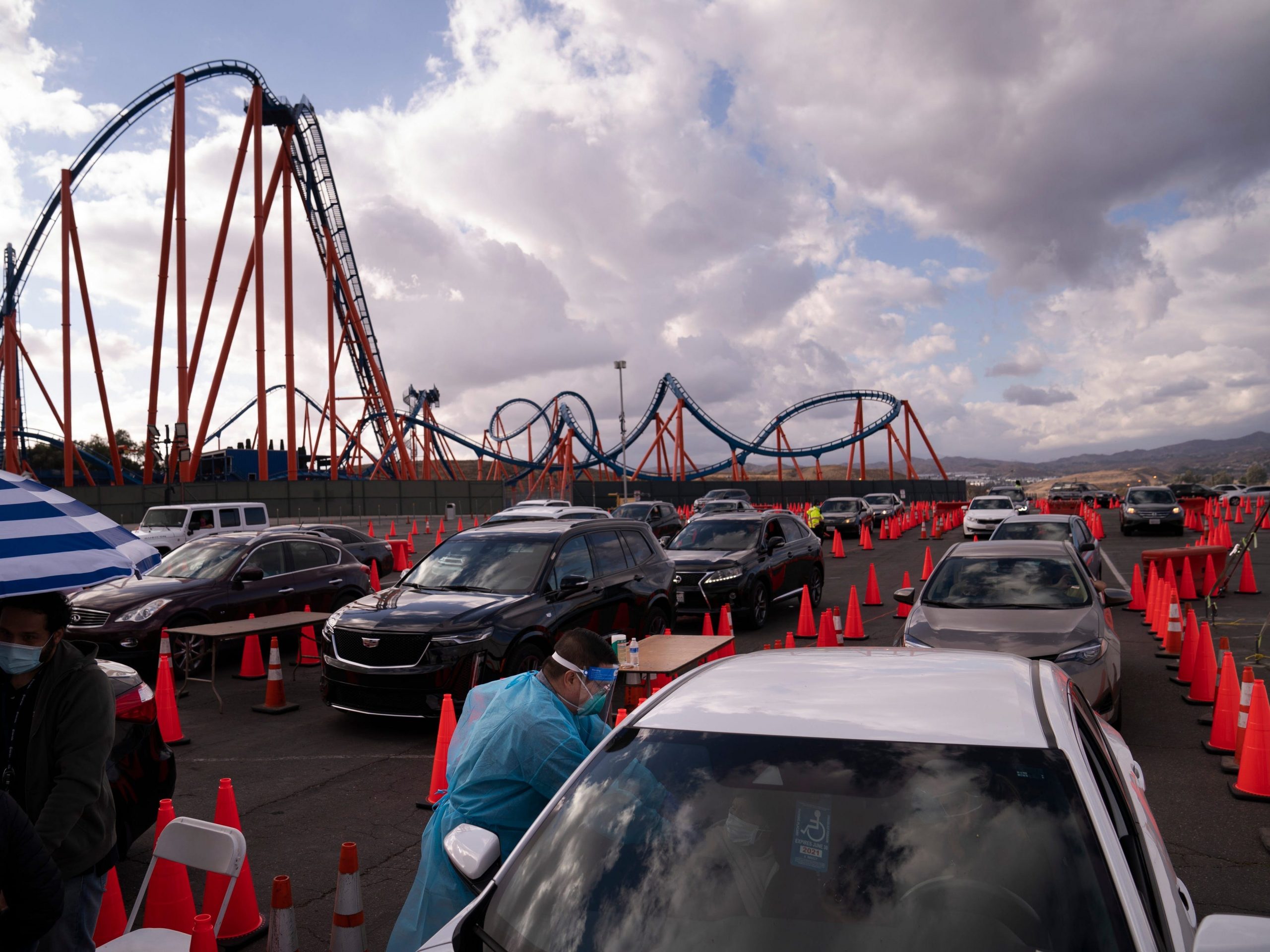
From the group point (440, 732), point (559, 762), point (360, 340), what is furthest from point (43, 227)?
point (559, 762)

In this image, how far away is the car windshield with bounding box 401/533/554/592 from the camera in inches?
350

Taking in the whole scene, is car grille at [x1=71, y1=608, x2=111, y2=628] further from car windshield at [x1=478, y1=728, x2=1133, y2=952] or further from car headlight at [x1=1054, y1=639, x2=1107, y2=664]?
car headlight at [x1=1054, y1=639, x2=1107, y2=664]

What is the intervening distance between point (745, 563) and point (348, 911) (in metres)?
10.2

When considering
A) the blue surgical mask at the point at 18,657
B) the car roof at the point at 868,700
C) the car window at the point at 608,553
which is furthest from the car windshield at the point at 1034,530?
the blue surgical mask at the point at 18,657

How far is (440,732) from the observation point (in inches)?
256

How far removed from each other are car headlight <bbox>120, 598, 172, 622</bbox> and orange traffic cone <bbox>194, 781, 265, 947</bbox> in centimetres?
654

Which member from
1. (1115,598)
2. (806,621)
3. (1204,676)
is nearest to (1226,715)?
(1115,598)

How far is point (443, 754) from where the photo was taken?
629 cm

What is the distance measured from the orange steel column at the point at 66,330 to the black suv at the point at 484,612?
3542 cm

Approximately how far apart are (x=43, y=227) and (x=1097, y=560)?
4844cm

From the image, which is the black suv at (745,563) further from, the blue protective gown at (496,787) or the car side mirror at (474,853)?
the car side mirror at (474,853)

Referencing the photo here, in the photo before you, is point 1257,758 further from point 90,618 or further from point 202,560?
point 202,560

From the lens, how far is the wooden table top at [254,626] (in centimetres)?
915

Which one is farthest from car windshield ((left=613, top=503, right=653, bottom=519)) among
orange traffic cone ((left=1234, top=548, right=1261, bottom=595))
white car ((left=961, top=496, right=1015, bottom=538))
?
orange traffic cone ((left=1234, top=548, right=1261, bottom=595))
